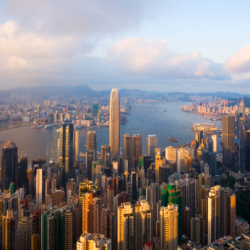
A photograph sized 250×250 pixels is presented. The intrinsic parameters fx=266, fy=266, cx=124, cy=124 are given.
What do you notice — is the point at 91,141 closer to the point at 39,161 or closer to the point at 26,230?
the point at 39,161

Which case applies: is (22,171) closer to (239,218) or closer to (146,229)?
(146,229)

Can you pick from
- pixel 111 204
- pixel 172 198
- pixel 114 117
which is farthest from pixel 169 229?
pixel 114 117

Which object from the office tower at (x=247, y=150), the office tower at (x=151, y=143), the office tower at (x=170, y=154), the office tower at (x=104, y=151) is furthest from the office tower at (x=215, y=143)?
the office tower at (x=104, y=151)

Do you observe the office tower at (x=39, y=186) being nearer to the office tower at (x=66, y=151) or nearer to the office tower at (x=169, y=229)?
the office tower at (x=66, y=151)

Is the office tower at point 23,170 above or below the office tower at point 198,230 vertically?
above

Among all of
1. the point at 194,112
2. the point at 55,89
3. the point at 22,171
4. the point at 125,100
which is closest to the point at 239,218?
the point at 22,171

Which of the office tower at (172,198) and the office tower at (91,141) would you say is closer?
the office tower at (172,198)

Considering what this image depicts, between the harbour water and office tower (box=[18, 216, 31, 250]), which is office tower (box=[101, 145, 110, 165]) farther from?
office tower (box=[18, 216, 31, 250])
